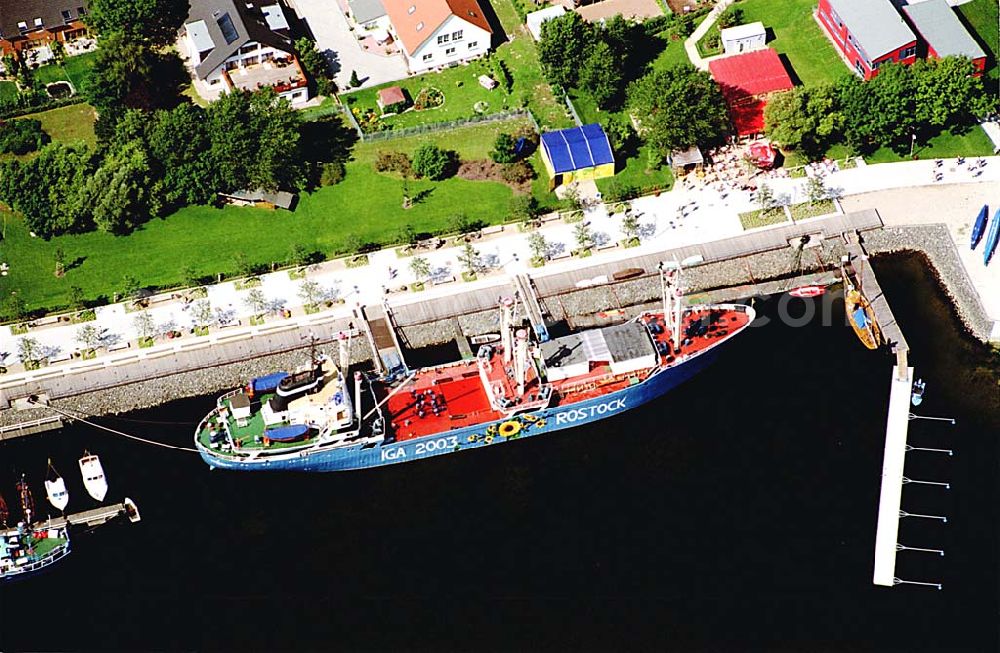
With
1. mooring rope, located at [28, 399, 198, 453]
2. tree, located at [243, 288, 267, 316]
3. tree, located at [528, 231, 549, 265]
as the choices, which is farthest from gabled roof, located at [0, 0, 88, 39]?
tree, located at [528, 231, 549, 265]

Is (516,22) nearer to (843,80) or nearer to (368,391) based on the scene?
(843,80)

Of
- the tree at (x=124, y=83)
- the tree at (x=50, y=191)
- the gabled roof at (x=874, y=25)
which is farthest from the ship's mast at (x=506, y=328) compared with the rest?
the gabled roof at (x=874, y=25)

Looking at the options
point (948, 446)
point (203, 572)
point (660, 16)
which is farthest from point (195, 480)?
point (660, 16)

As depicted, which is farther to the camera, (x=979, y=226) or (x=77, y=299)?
(x=979, y=226)

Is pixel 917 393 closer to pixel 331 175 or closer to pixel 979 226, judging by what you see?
pixel 979 226

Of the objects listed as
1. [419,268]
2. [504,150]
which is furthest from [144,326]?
[504,150]

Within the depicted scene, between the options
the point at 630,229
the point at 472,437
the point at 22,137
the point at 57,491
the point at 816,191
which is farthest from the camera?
the point at 22,137

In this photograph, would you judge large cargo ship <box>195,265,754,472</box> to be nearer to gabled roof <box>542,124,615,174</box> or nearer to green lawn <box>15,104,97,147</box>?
gabled roof <box>542,124,615,174</box>
